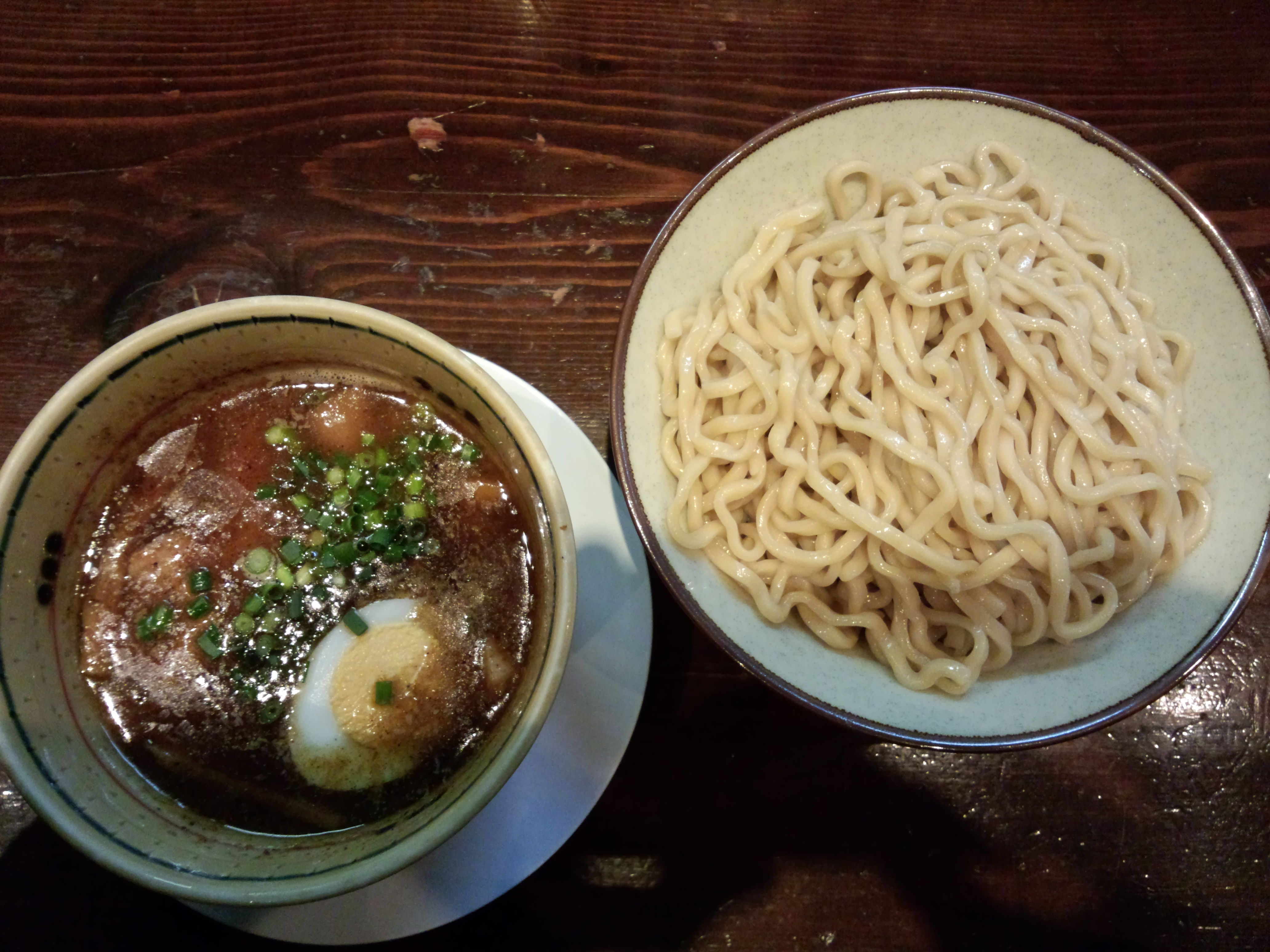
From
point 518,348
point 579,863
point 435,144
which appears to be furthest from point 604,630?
point 435,144

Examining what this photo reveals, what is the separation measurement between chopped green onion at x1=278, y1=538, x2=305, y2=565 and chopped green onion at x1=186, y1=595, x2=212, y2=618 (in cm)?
17

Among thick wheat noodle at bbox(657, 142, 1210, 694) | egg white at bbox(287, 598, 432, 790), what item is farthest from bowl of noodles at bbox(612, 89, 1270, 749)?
egg white at bbox(287, 598, 432, 790)

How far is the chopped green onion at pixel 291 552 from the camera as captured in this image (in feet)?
5.03

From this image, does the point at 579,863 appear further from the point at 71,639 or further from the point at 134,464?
the point at 134,464

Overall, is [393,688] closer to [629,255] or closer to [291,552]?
Result: [291,552]

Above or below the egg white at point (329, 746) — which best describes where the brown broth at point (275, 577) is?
above

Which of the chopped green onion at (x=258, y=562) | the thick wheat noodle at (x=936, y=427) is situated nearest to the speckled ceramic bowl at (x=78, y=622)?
the chopped green onion at (x=258, y=562)

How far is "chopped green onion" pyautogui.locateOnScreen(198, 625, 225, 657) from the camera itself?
1489 millimetres

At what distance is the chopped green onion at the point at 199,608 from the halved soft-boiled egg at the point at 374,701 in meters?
0.24

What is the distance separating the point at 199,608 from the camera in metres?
1.51

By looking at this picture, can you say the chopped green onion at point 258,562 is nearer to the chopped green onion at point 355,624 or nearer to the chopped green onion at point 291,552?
the chopped green onion at point 291,552

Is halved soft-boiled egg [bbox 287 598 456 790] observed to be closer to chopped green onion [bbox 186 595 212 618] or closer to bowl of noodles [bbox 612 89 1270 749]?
chopped green onion [bbox 186 595 212 618]

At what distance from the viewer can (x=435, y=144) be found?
7.40 ft

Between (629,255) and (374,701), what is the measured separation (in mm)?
1453
